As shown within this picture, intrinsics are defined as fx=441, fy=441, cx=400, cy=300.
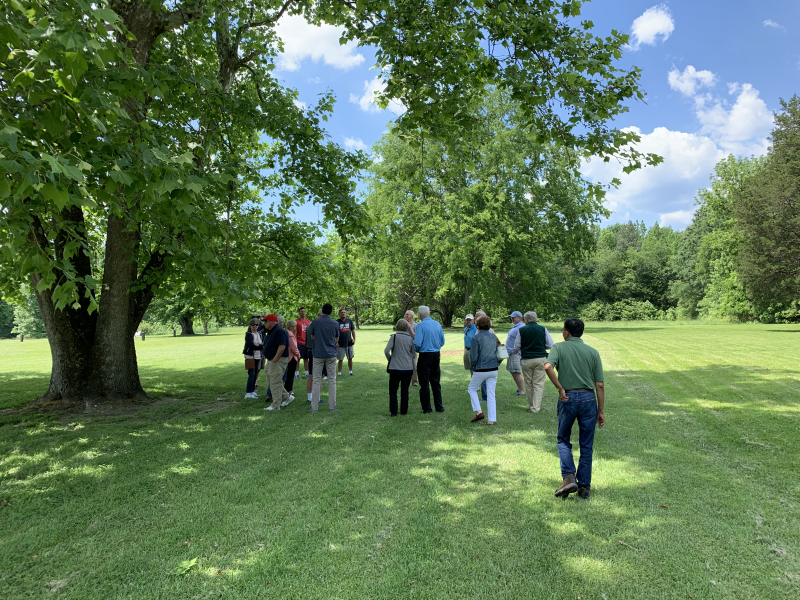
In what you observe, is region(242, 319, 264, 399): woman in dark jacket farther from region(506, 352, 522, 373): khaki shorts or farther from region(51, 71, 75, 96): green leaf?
region(51, 71, 75, 96): green leaf

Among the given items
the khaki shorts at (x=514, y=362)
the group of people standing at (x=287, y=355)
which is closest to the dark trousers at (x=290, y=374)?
the group of people standing at (x=287, y=355)

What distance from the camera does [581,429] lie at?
4680 millimetres

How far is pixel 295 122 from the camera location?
9.20 m

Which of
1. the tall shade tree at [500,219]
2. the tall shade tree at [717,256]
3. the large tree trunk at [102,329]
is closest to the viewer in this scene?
the large tree trunk at [102,329]

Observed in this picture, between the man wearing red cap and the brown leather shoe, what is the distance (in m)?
6.05

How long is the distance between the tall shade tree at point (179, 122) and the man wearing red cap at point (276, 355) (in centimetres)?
159

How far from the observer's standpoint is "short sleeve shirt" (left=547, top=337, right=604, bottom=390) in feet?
15.3

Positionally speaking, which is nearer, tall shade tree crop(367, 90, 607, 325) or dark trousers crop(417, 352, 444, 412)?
dark trousers crop(417, 352, 444, 412)

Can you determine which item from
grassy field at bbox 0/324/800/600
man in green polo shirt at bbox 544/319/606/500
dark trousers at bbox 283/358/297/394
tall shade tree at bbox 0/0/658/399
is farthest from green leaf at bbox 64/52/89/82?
dark trousers at bbox 283/358/297/394

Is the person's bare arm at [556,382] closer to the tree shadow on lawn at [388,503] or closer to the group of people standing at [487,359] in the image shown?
the group of people standing at [487,359]

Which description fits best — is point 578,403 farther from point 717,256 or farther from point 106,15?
point 717,256

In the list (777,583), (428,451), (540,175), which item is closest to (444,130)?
(428,451)

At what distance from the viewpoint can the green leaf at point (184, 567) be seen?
11.0 feet

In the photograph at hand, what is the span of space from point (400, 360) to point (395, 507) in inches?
161
